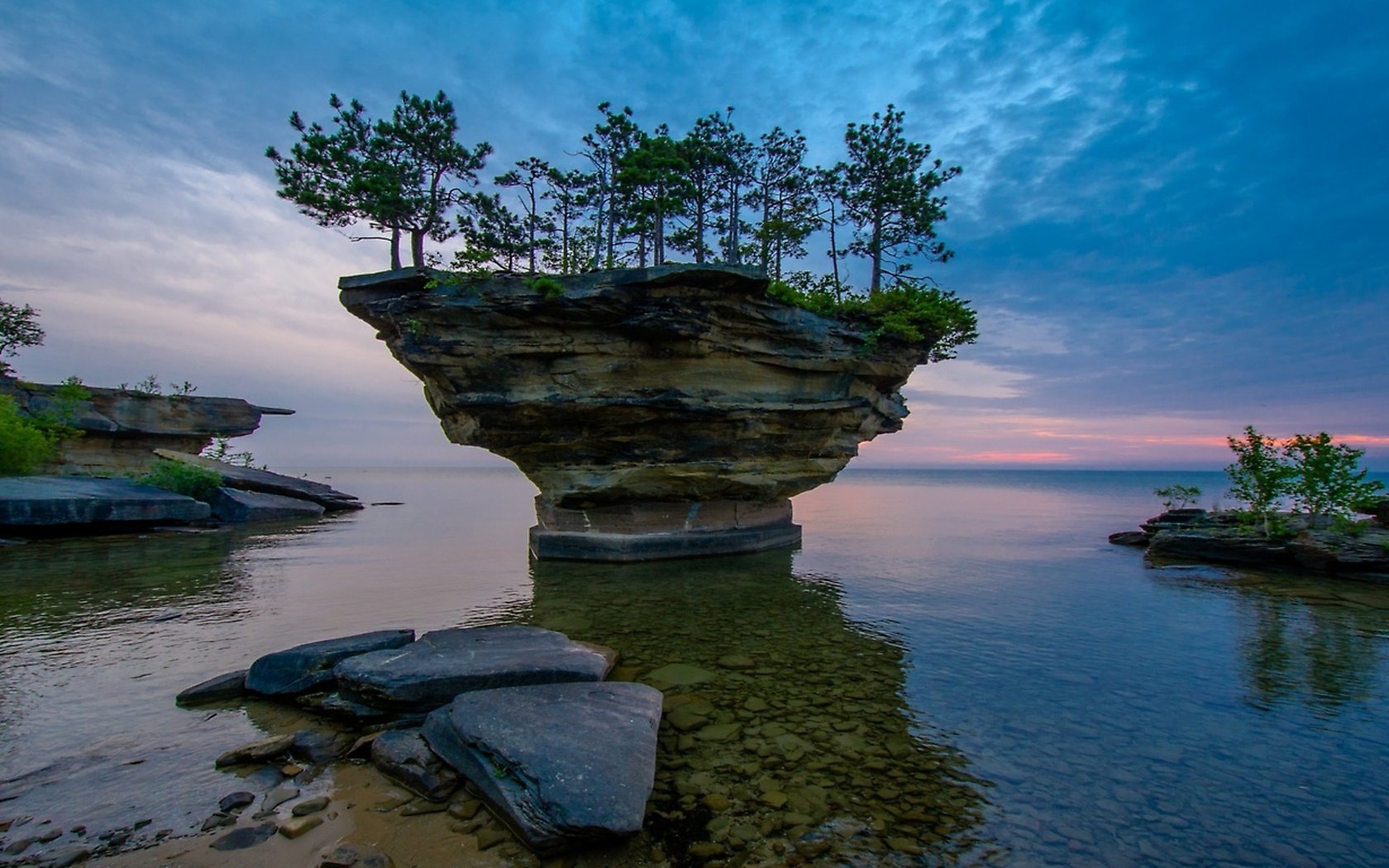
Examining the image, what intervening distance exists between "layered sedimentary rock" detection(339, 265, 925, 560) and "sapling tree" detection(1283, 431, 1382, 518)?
12543 millimetres

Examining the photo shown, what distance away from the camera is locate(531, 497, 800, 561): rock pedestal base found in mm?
16484

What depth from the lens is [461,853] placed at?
12.1 ft

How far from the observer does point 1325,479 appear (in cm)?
1734

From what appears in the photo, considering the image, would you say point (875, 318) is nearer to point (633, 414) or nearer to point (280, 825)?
point (633, 414)

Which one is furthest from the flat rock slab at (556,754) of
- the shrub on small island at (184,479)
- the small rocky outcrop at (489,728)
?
the shrub on small island at (184,479)

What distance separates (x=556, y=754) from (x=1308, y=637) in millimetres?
12932

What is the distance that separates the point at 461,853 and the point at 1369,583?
22011mm

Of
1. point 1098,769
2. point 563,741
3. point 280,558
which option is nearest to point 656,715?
point 563,741

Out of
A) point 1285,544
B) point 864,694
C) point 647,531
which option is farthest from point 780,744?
point 1285,544

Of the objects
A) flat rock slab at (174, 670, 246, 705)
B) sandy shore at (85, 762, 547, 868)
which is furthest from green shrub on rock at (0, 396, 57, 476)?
sandy shore at (85, 762, 547, 868)

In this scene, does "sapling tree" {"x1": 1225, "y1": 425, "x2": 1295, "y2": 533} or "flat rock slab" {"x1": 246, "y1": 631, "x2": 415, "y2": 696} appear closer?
"flat rock slab" {"x1": 246, "y1": 631, "x2": 415, "y2": 696}

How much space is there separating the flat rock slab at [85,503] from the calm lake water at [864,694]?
15.1ft

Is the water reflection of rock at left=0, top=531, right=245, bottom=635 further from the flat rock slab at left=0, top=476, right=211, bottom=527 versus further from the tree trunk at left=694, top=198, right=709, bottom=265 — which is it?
the tree trunk at left=694, top=198, right=709, bottom=265

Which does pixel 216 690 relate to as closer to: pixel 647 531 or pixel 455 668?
pixel 455 668
